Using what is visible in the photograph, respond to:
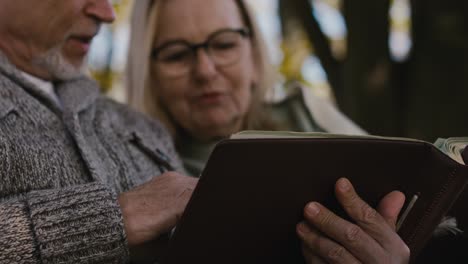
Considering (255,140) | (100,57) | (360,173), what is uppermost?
(255,140)

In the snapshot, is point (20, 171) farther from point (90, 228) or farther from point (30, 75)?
point (30, 75)

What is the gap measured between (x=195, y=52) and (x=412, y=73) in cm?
157

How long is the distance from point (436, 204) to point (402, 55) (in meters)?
2.49

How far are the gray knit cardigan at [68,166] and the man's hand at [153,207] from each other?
1.9 inches

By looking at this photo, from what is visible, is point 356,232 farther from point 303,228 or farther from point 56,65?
point 56,65

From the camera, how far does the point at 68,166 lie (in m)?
1.82

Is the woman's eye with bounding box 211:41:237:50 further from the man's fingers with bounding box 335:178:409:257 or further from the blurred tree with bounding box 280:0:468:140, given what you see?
the man's fingers with bounding box 335:178:409:257

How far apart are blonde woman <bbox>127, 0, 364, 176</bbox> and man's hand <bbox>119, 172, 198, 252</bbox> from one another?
108 centimetres

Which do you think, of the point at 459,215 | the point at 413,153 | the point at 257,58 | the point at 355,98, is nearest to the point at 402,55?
the point at 355,98

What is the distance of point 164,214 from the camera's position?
5.28 ft

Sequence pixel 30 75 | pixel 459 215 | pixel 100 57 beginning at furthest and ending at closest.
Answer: pixel 100 57 → pixel 30 75 → pixel 459 215

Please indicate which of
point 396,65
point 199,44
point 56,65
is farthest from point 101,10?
point 396,65

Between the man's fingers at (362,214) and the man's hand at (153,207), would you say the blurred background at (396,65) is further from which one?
the man's fingers at (362,214)

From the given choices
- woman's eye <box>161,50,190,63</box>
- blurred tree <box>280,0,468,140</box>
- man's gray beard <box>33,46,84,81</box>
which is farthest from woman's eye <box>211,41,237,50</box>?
blurred tree <box>280,0,468,140</box>
